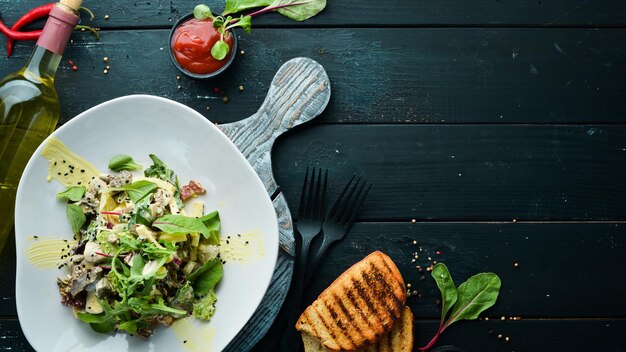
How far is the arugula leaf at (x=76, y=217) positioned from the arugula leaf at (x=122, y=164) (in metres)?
0.18

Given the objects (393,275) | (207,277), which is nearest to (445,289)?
(393,275)

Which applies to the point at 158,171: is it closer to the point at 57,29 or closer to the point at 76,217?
the point at 76,217

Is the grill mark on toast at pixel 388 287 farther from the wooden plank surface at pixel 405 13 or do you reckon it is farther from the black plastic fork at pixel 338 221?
the wooden plank surface at pixel 405 13

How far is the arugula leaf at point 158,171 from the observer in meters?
2.22

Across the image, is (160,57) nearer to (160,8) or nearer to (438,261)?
(160,8)

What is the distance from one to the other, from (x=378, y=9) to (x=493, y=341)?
1.35 meters

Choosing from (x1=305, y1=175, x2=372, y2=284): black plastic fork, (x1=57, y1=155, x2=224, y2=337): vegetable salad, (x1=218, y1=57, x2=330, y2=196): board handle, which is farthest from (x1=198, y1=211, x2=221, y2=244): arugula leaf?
(x1=305, y1=175, x2=372, y2=284): black plastic fork

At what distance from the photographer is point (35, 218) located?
7.19 feet

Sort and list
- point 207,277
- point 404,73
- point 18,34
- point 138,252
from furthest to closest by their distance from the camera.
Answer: point 404,73 → point 18,34 → point 207,277 → point 138,252

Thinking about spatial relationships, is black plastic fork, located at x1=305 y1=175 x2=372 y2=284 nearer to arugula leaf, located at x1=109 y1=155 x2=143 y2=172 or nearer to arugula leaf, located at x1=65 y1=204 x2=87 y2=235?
arugula leaf, located at x1=109 y1=155 x2=143 y2=172

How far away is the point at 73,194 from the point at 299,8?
42.0 inches

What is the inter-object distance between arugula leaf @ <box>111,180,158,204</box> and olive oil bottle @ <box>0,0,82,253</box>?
1.32 ft

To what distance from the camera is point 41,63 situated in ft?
7.09

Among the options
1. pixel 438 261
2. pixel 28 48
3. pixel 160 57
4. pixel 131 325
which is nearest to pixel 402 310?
pixel 438 261
